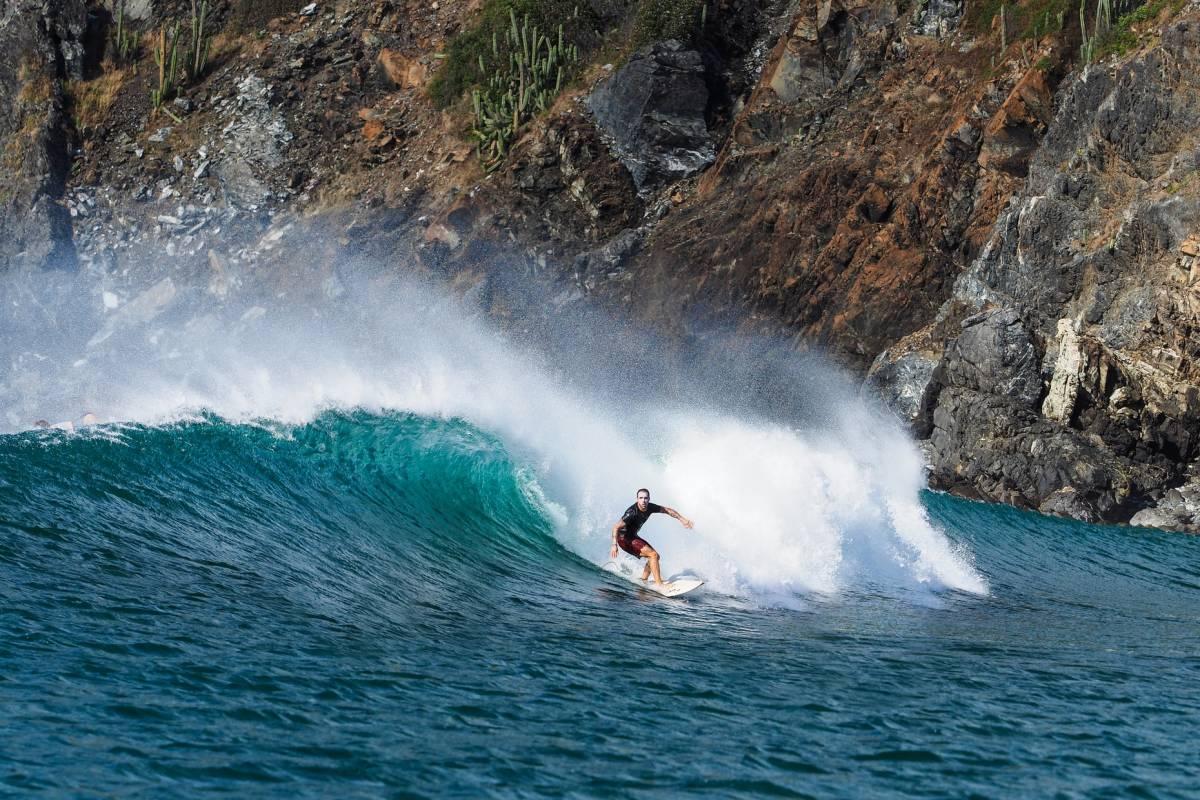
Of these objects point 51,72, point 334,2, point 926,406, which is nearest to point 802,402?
point 926,406

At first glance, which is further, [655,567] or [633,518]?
[633,518]

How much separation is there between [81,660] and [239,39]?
4624cm

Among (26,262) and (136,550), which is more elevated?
(26,262)

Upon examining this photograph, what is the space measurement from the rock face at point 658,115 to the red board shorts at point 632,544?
27173mm

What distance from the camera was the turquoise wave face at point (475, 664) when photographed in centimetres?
715

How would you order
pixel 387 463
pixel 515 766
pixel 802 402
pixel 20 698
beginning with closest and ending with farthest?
pixel 515 766
pixel 20 698
pixel 387 463
pixel 802 402

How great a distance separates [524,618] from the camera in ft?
39.0

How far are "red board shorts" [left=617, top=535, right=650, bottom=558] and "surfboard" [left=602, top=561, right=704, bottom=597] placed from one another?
0.28 m

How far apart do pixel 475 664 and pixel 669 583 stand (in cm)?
471

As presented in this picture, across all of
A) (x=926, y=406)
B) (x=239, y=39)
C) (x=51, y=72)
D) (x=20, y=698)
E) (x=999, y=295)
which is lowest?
(x=20, y=698)

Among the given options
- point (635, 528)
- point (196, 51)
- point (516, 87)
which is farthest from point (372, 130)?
point (635, 528)

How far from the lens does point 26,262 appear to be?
146 feet

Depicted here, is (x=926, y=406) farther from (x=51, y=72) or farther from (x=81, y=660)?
(x=51, y=72)

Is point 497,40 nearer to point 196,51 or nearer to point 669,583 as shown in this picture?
point 196,51
